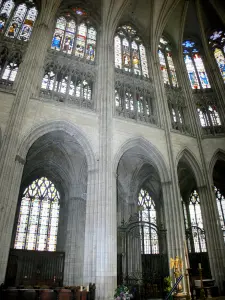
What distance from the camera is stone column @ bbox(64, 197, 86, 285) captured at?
47.0 ft

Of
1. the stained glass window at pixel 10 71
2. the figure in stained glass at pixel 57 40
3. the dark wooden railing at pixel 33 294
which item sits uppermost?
the figure in stained glass at pixel 57 40

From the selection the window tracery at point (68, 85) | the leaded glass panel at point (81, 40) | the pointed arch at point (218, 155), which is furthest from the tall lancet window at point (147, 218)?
the leaded glass panel at point (81, 40)

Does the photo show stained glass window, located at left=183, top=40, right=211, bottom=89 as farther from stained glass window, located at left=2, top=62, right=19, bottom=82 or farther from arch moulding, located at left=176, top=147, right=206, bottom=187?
stained glass window, located at left=2, top=62, right=19, bottom=82

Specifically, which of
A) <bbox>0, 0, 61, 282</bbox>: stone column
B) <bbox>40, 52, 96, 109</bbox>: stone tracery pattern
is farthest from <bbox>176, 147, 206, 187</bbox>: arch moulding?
<bbox>0, 0, 61, 282</bbox>: stone column

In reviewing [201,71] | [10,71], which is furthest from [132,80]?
[10,71]

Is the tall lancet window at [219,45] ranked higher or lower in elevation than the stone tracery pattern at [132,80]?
higher

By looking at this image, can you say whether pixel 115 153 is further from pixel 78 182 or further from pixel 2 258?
pixel 2 258

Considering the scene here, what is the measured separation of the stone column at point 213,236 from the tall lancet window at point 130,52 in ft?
29.6

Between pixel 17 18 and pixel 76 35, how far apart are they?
3.79 metres

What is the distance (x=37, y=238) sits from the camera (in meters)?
16.4

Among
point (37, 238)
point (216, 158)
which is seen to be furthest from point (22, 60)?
point (216, 158)

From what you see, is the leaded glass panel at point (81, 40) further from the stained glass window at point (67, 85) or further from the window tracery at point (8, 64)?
the window tracery at point (8, 64)

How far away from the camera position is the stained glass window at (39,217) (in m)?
16.1

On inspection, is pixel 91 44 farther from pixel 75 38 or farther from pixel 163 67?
pixel 163 67
